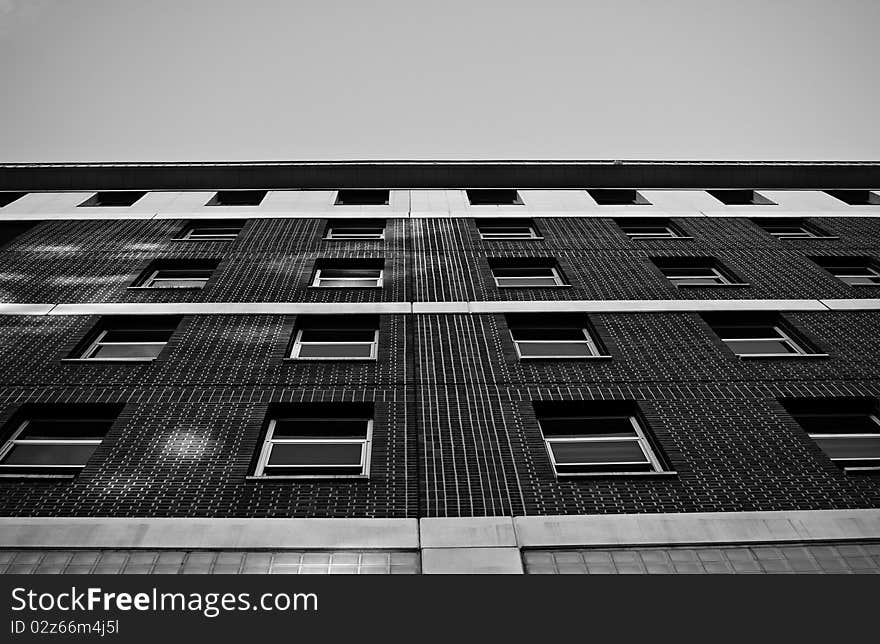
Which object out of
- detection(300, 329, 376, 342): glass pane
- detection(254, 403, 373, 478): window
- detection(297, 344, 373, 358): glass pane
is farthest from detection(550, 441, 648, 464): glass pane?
detection(300, 329, 376, 342): glass pane

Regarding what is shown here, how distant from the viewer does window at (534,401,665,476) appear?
10227 mm

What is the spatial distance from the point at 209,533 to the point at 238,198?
1720 centimetres

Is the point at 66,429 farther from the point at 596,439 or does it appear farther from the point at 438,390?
the point at 596,439

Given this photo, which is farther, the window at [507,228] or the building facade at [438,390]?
the window at [507,228]

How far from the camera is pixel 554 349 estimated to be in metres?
13.8

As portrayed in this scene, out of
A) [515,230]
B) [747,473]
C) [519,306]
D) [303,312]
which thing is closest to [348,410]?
[303,312]

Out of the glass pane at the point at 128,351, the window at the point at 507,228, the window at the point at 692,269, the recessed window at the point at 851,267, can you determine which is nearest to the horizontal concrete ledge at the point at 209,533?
the glass pane at the point at 128,351

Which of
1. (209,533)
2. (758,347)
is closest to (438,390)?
(209,533)

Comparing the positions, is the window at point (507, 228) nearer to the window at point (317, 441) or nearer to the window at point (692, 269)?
the window at point (692, 269)

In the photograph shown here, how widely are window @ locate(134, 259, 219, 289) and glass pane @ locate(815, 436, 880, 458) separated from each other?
13912 mm

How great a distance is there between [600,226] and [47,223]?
16316 mm

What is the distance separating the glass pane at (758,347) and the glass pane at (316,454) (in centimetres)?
820

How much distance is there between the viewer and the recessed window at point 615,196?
23.5 metres
